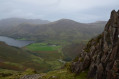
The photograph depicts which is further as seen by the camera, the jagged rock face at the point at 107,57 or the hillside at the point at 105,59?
the hillside at the point at 105,59


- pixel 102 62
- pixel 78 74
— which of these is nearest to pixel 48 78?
pixel 78 74

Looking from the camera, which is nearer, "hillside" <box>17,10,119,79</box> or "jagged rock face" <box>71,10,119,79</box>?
"jagged rock face" <box>71,10,119,79</box>

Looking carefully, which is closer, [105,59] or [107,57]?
[107,57]

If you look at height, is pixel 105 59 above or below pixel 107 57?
below

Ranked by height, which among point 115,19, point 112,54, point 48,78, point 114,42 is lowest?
point 48,78

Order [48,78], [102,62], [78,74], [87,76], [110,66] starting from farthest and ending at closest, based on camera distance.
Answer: [48,78] < [78,74] < [87,76] < [102,62] < [110,66]

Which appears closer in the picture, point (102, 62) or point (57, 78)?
point (102, 62)

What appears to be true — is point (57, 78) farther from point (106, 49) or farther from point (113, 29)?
point (113, 29)

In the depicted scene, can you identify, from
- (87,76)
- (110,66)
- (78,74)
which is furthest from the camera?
Answer: (78,74)

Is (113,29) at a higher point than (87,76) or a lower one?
higher

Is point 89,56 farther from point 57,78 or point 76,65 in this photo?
point 57,78
